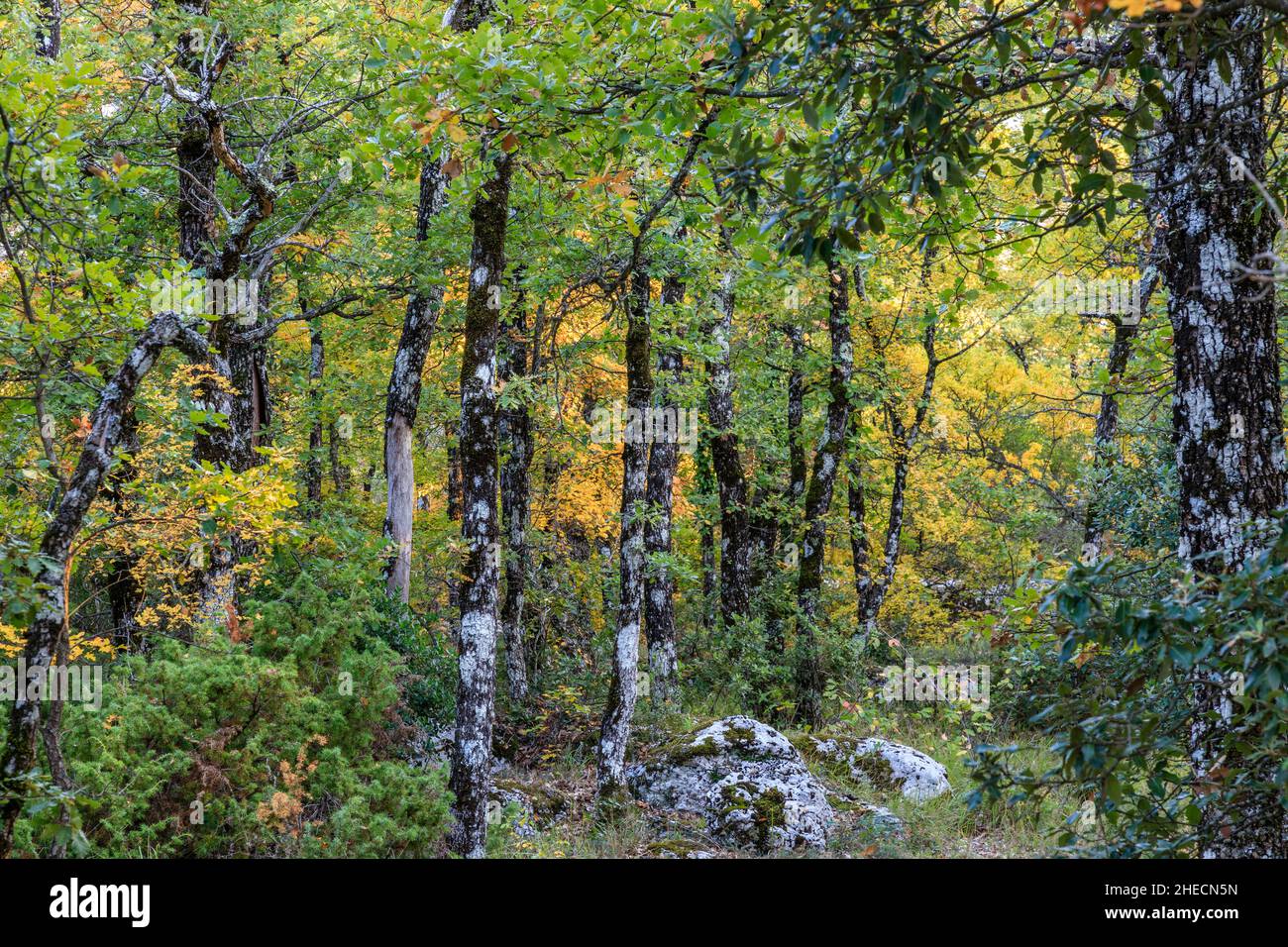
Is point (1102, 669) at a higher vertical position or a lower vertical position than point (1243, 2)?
lower

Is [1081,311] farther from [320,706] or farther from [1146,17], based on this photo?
[320,706]

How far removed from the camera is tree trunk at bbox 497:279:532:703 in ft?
46.3

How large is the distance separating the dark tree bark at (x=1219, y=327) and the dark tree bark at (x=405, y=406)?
9.83 m

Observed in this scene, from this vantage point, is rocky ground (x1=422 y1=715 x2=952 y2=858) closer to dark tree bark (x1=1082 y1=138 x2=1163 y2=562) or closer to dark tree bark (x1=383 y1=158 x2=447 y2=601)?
dark tree bark (x1=383 y1=158 x2=447 y2=601)

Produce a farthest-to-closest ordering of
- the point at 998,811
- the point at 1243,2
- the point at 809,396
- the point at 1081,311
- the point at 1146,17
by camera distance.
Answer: the point at 809,396, the point at 1081,311, the point at 998,811, the point at 1146,17, the point at 1243,2

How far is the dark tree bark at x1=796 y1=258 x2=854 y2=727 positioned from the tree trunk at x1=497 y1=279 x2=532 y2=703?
13.8 feet

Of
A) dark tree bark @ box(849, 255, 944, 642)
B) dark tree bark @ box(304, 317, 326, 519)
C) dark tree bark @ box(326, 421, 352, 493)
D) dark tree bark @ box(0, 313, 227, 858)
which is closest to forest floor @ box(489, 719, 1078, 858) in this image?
dark tree bark @ box(0, 313, 227, 858)

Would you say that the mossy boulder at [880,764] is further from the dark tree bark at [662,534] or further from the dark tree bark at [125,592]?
the dark tree bark at [125,592]

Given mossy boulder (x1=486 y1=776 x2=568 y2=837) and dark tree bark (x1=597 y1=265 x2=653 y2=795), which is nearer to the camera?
mossy boulder (x1=486 y1=776 x2=568 y2=837)

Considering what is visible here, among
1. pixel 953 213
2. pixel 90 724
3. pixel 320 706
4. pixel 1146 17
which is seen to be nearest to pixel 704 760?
pixel 320 706

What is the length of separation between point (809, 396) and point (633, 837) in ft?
32.2

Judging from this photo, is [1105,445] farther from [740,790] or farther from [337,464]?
[337,464]

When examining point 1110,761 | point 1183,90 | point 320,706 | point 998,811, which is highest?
point 1183,90

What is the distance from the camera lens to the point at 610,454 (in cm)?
1841
